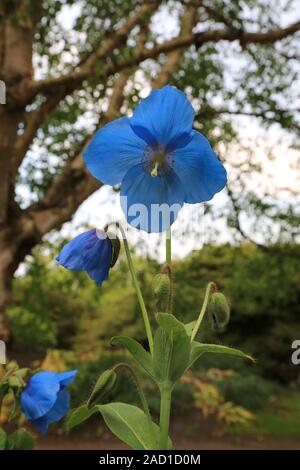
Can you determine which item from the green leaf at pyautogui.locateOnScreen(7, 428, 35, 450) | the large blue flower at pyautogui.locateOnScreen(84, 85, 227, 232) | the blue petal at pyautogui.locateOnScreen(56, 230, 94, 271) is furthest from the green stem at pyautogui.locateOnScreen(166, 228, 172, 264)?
the green leaf at pyautogui.locateOnScreen(7, 428, 35, 450)

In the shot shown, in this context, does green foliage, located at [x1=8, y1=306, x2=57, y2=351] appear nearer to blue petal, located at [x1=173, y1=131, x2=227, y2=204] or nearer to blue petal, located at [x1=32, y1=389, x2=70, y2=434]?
blue petal, located at [x1=32, y1=389, x2=70, y2=434]

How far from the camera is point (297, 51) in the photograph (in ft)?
16.4

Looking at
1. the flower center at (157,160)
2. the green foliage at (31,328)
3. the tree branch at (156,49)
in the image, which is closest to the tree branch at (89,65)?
the tree branch at (156,49)

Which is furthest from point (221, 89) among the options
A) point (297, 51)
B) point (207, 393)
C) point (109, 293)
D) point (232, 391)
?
point (109, 293)

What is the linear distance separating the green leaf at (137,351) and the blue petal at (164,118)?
0.24m

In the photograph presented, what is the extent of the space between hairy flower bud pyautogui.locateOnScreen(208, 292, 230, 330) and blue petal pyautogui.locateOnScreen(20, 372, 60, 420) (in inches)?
12.9

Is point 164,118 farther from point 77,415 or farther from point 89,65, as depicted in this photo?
point 89,65

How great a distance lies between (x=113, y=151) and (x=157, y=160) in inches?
2.1

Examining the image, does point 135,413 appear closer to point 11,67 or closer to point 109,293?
point 11,67

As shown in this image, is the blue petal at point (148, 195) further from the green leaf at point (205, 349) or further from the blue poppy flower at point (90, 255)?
the green leaf at point (205, 349)

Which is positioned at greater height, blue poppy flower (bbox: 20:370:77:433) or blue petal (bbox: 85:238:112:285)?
blue petal (bbox: 85:238:112:285)

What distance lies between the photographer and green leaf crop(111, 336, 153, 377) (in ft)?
2.32

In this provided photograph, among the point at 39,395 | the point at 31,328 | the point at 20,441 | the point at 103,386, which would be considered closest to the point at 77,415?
the point at 103,386
